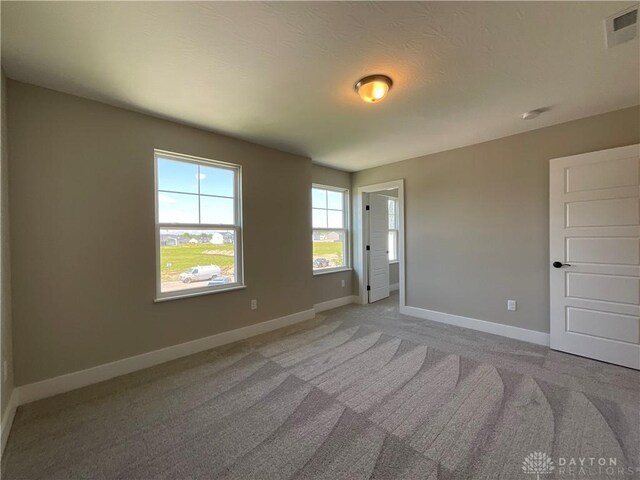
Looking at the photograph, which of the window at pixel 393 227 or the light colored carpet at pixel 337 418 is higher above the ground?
the window at pixel 393 227

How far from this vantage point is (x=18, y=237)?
2.02 meters

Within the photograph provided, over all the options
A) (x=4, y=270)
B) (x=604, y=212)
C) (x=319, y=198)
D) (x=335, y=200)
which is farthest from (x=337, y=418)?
(x=335, y=200)

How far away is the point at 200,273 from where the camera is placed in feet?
10.0

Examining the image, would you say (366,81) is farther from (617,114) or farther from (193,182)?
(617,114)

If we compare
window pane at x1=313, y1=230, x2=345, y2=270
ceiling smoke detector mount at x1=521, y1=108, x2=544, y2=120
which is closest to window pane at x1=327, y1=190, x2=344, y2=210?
window pane at x1=313, y1=230, x2=345, y2=270

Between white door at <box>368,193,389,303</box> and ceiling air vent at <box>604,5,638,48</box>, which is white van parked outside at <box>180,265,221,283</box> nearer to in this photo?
white door at <box>368,193,389,303</box>

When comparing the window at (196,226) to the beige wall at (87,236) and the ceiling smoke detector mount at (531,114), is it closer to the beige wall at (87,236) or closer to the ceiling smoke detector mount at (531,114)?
the beige wall at (87,236)

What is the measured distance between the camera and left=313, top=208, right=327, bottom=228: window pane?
455 cm

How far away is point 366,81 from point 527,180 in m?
2.40

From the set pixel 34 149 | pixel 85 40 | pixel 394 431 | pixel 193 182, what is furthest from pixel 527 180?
pixel 34 149

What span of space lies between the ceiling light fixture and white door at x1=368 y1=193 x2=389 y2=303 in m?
2.92

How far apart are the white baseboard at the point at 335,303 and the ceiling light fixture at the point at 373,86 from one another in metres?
3.18

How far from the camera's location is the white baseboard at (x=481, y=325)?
3.08m

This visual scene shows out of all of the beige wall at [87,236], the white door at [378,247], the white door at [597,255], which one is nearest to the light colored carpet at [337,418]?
the white door at [597,255]
